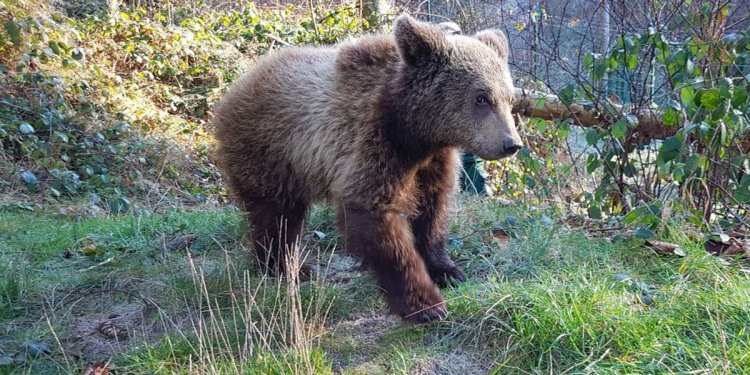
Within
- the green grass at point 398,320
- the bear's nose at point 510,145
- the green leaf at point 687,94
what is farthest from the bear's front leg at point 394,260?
the green leaf at point 687,94

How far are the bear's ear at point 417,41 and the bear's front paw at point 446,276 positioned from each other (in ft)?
4.44

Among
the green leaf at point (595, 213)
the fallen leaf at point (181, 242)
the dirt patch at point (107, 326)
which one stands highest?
the green leaf at point (595, 213)

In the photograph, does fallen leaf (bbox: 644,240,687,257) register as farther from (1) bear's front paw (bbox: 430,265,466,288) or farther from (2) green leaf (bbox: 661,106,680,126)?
(1) bear's front paw (bbox: 430,265,466,288)

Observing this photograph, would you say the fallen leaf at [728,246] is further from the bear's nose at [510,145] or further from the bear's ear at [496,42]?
the bear's ear at [496,42]

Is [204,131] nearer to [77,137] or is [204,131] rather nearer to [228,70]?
[228,70]

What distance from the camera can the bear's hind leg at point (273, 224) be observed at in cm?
514

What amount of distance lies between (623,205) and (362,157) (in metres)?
2.68

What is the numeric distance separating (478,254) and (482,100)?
1245mm

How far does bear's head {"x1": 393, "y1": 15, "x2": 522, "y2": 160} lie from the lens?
14.3ft

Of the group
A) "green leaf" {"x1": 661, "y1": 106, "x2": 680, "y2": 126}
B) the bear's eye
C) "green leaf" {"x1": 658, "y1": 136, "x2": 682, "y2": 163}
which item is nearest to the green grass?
"green leaf" {"x1": 658, "y1": 136, "x2": 682, "y2": 163}

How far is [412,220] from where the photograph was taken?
484cm

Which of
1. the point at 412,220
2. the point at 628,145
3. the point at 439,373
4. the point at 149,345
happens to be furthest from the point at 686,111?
the point at 149,345

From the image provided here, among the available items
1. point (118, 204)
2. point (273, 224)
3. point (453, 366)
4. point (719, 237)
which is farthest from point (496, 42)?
point (118, 204)

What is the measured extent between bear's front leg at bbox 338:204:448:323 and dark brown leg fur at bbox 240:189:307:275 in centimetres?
90
